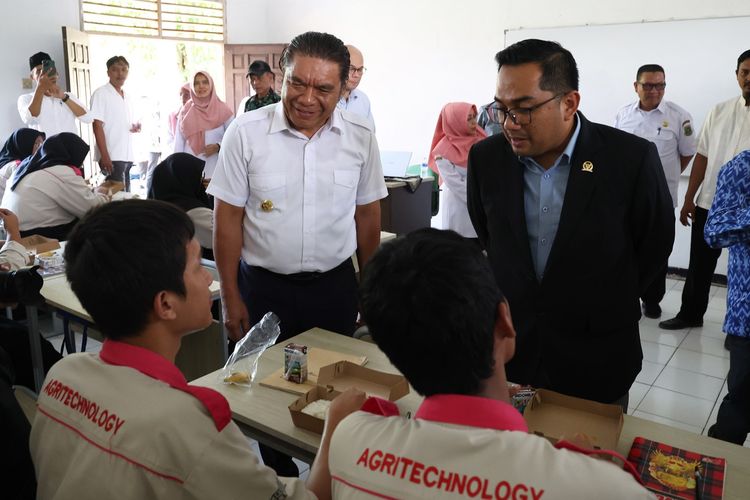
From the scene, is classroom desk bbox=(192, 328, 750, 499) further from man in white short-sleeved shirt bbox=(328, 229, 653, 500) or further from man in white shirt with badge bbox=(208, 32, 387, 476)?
man in white short-sleeved shirt bbox=(328, 229, 653, 500)

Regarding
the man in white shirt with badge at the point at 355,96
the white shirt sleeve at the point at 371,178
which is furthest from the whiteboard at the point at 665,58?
the white shirt sleeve at the point at 371,178

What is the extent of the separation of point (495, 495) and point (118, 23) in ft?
25.8

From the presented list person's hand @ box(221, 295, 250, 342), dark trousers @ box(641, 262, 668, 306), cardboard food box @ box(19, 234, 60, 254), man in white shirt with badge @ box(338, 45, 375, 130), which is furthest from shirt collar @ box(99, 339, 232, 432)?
dark trousers @ box(641, 262, 668, 306)

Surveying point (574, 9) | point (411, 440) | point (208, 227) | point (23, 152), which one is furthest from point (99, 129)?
A: point (411, 440)

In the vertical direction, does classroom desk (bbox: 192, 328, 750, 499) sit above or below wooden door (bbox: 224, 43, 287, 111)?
below

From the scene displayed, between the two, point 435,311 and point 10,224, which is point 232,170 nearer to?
point 435,311

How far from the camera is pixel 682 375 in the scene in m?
3.58

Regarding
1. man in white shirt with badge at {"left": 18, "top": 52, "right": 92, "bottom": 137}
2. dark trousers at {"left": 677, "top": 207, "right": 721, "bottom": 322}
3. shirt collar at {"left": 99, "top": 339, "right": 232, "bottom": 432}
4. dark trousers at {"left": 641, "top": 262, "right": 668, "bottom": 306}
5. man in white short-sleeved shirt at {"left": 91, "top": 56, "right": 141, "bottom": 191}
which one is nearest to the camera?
shirt collar at {"left": 99, "top": 339, "right": 232, "bottom": 432}

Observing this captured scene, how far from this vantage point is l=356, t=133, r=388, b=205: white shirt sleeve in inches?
89.6

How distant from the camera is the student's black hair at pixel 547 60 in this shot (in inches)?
65.2

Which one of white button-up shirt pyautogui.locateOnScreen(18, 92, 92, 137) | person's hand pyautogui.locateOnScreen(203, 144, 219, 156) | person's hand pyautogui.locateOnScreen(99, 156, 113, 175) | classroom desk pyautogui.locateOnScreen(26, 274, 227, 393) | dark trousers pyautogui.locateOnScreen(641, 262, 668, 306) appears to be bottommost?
dark trousers pyautogui.locateOnScreen(641, 262, 668, 306)

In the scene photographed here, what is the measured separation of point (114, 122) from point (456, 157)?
3.86m

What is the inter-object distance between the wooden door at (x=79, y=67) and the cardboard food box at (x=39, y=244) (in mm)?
3821

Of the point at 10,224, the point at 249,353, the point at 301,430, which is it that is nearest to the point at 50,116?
the point at 10,224
